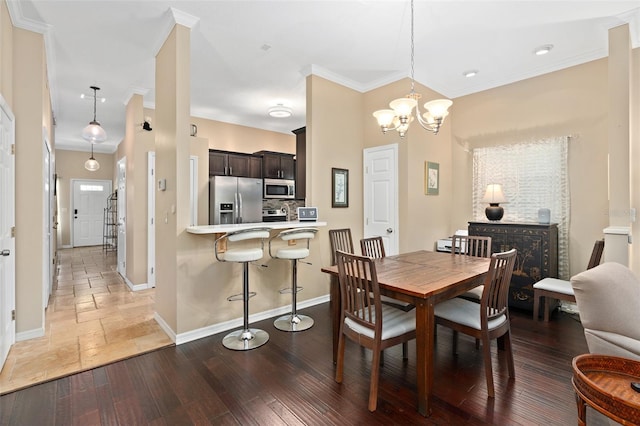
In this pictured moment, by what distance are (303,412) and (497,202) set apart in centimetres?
362

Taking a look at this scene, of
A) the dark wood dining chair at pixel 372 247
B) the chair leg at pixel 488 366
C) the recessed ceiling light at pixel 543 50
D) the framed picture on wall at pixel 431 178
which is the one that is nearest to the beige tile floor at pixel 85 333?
the dark wood dining chair at pixel 372 247

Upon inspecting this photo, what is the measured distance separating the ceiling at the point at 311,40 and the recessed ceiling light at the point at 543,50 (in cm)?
6

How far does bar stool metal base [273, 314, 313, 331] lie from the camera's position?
3.30 meters

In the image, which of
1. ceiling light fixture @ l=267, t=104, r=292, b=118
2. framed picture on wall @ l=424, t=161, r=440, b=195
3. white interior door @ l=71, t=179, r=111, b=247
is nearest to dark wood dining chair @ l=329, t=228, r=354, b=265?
framed picture on wall @ l=424, t=161, r=440, b=195

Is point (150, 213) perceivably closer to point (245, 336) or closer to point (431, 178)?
point (245, 336)

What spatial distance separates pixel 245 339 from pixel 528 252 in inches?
133

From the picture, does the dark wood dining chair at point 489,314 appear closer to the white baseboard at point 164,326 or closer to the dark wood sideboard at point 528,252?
the dark wood sideboard at point 528,252

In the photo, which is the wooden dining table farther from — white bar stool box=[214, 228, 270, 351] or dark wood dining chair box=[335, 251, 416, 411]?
white bar stool box=[214, 228, 270, 351]

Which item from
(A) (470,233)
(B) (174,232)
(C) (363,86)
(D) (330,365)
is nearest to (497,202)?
(A) (470,233)

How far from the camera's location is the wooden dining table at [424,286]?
195 cm

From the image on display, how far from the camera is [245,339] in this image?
2.98 m

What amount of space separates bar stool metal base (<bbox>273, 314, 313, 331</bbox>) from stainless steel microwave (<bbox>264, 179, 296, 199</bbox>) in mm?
3214

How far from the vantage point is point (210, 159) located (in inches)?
224

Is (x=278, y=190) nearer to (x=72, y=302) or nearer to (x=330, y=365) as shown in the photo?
(x=72, y=302)
